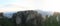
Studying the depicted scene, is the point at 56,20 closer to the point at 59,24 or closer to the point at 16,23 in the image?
the point at 59,24

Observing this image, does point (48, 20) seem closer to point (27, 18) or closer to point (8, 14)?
point (27, 18)

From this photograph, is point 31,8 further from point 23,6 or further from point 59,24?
point 59,24

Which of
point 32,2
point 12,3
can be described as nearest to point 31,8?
point 32,2

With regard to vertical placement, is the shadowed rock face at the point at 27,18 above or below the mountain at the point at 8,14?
→ below

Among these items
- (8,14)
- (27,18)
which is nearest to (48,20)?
(27,18)

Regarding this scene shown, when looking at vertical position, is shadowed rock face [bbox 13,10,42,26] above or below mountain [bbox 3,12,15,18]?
below

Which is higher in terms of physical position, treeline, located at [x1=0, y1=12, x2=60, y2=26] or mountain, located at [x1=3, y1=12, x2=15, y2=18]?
mountain, located at [x1=3, y1=12, x2=15, y2=18]

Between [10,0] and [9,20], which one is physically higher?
[10,0]
